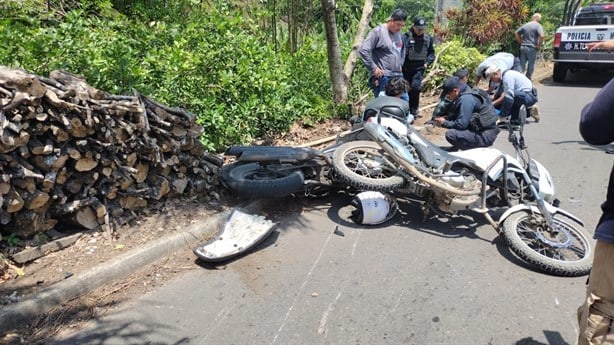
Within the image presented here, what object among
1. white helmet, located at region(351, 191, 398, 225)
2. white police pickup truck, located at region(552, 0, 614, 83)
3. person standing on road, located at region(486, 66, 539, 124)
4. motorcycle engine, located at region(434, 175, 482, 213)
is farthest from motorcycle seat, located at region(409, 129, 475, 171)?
white police pickup truck, located at region(552, 0, 614, 83)

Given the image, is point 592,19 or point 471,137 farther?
point 592,19

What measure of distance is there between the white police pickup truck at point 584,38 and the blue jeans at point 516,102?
6599 millimetres

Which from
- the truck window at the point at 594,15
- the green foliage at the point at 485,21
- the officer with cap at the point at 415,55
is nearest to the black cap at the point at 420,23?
the officer with cap at the point at 415,55

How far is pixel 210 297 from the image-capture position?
3.35 meters

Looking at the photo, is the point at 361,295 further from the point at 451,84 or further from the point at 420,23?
the point at 420,23

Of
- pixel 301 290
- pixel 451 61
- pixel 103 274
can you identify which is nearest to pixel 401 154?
pixel 301 290

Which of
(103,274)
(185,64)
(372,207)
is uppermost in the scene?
(185,64)

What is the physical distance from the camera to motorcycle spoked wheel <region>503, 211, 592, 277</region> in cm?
361

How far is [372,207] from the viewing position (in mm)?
4426

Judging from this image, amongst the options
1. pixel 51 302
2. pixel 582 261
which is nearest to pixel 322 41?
pixel 582 261

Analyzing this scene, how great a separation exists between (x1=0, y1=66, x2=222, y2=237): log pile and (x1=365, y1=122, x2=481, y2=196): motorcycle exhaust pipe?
1720 mm

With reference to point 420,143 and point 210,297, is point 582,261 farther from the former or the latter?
point 210,297

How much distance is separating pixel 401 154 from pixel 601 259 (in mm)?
2429

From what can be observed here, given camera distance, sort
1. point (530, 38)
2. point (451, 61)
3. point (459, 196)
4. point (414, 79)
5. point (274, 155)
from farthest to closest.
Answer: point (530, 38) < point (451, 61) < point (414, 79) < point (274, 155) < point (459, 196)
